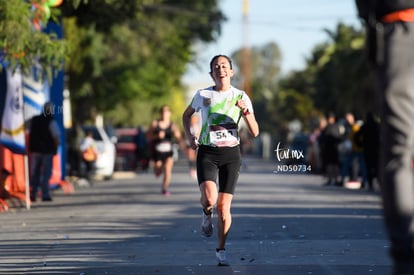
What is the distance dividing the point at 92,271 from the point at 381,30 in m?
4.93

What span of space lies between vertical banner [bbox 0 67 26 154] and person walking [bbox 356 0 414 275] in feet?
49.5

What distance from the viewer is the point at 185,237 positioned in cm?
1350

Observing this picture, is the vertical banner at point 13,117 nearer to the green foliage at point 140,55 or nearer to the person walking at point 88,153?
the person walking at point 88,153

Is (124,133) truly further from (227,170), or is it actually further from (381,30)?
(381,30)

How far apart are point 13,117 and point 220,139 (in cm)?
1025

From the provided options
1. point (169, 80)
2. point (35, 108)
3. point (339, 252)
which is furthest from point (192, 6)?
point (339, 252)

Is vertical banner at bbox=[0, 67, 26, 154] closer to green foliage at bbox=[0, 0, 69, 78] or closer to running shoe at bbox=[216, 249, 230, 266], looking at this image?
green foliage at bbox=[0, 0, 69, 78]

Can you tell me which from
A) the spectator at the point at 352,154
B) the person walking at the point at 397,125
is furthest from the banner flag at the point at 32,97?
the person walking at the point at 397,125

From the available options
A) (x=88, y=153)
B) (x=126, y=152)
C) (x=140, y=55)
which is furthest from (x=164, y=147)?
(x=140, y=55)

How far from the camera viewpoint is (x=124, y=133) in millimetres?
47250

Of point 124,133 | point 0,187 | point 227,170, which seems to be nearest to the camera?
point 227,170

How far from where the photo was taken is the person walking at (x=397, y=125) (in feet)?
18.4

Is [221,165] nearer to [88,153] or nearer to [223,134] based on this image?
[223,134]

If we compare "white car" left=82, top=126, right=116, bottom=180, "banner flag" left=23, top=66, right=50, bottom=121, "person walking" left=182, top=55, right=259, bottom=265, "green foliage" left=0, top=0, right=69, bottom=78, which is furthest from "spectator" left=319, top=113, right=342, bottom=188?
"person walking" left=182, top=55, right=259, bottom=265
